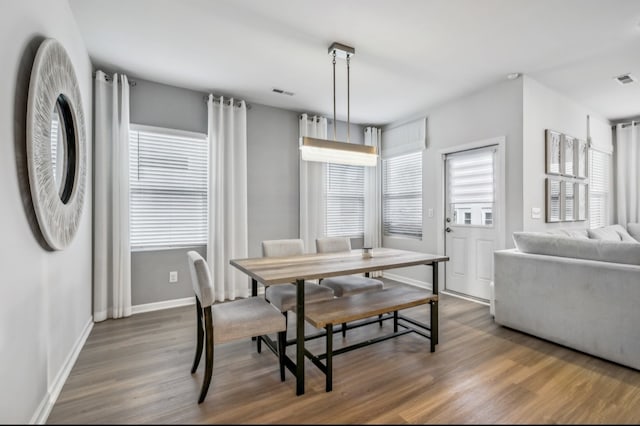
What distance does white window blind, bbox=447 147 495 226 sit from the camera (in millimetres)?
3660

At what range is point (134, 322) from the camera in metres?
3.03

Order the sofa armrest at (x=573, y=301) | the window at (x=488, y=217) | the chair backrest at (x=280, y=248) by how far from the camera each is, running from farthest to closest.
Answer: the window at (x=488, y=217) < the chair backrest at (x=280, y=248) < the sofa armrest at (x=573, y=301)

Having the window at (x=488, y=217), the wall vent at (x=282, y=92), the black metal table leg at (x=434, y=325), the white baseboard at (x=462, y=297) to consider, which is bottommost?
the white baseboard at (x=462, y=297)

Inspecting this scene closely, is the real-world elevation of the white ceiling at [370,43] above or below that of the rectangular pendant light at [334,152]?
above

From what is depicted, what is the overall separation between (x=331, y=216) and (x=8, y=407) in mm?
3875

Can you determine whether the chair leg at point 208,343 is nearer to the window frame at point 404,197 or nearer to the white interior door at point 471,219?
the white interior door at point 471,219

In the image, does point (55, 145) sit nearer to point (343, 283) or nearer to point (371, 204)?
point (343, 283)

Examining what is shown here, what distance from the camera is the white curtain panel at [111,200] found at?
3.02 meters

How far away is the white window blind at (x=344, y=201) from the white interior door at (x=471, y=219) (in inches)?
55.6

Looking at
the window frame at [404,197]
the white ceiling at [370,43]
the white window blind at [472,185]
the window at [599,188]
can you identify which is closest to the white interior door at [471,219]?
the white window blind at [472,185]

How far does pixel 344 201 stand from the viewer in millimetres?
4867

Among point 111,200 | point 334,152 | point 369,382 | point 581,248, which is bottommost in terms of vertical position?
point 369,382

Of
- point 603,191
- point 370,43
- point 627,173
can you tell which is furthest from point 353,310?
point 627,173

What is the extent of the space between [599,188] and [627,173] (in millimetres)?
606
